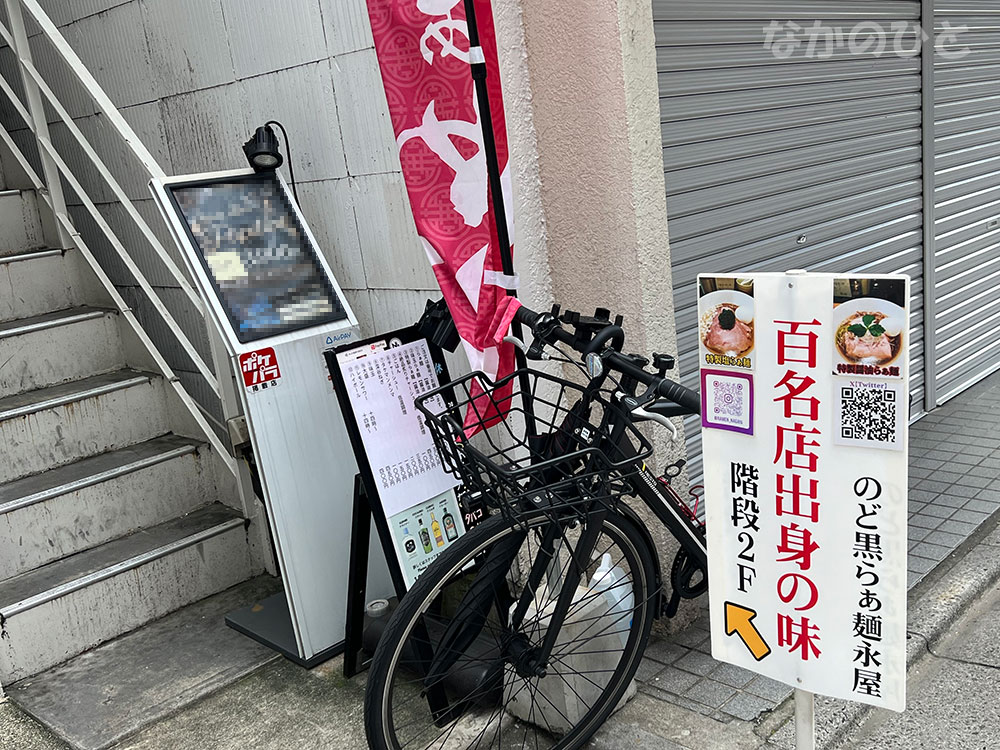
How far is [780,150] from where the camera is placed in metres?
4.60

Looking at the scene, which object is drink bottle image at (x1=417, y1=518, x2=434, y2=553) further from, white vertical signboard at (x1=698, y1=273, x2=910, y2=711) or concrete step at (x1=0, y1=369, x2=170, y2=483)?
concrete step at (x1=0, y1=369, x2=170, y2=483)

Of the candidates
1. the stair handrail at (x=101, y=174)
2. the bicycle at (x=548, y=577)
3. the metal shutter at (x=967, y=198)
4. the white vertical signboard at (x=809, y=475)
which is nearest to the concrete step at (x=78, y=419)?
the stair handrail at (x=101, y=174)

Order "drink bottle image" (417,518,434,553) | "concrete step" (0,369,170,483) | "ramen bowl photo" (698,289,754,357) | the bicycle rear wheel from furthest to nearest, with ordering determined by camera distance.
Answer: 1. "concrete step" (0,369,170,483)
2. "drink bottle image" (417,518,434,553)
3. the bicycle rear wheel
4. "ramen bowl photo" (698,289,754,357)

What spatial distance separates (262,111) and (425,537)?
6.95 feet

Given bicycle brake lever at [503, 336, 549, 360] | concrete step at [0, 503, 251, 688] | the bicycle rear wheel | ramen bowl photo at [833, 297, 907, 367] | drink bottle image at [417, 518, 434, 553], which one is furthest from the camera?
concrete step at [0, 503, 251, 688]

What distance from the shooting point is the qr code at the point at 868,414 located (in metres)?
2.19

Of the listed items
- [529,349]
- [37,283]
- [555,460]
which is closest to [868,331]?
[555,460]

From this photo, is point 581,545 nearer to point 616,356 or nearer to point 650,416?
point 650,416

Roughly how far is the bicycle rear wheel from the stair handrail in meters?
1.78

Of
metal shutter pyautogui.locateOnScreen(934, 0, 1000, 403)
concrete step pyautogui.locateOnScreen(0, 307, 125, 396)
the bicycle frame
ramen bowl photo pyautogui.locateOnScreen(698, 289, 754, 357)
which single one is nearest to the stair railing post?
concrete step pyautogui.locateOnScreen(0, 307, 125, 396)

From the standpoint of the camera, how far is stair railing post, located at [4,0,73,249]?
4.86 metres

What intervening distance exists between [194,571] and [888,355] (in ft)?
11.4

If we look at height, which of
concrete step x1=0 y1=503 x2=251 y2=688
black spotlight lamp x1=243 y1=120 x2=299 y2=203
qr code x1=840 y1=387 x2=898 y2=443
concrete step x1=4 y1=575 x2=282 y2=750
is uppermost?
black spotlight lamp x1=243 y1=120 x2=299 y2=203

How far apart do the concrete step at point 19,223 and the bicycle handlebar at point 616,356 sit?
3916mm
